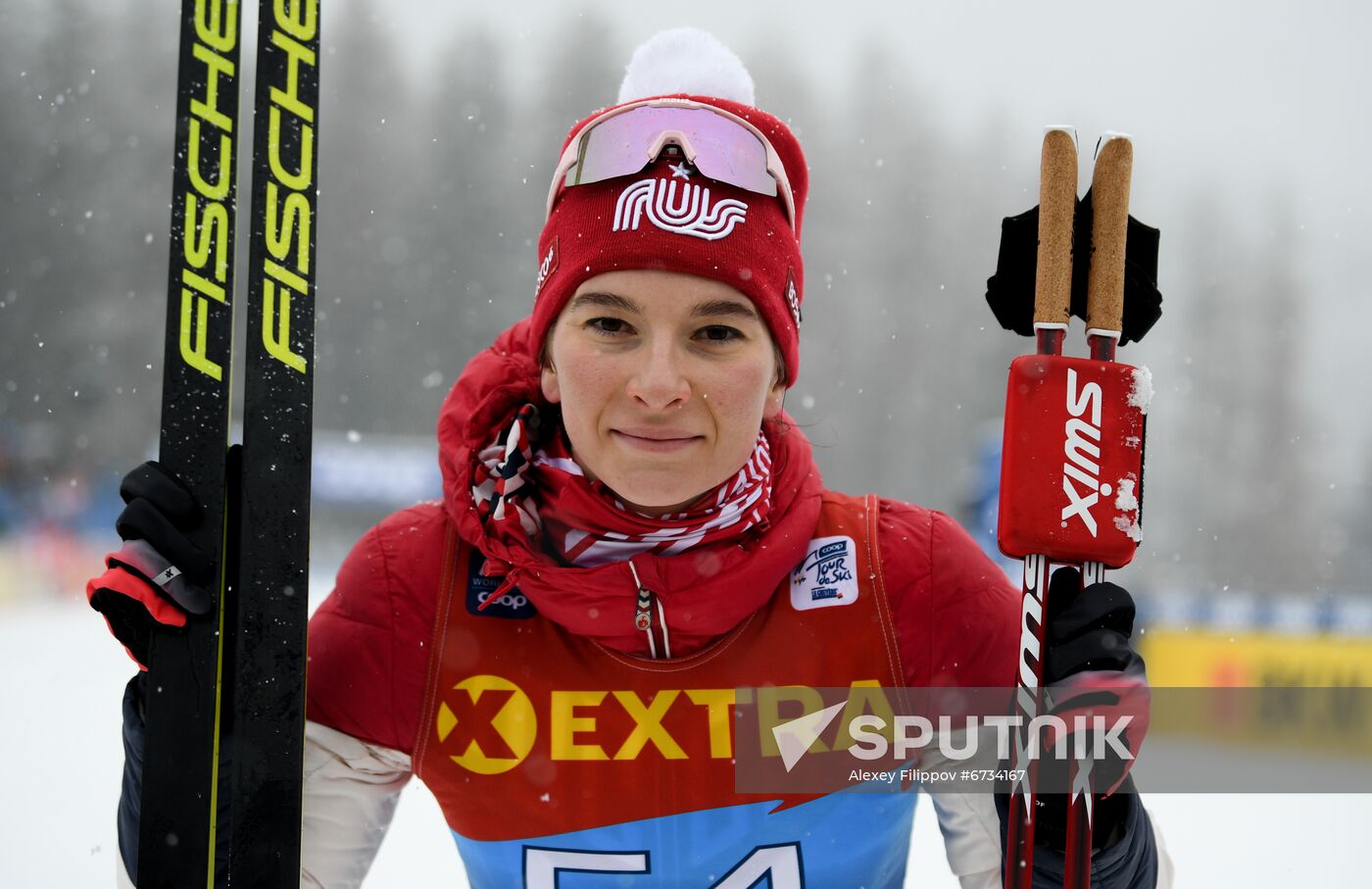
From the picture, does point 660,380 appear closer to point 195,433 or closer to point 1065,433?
point 1065,433

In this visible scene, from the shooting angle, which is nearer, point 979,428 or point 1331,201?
point 979,428

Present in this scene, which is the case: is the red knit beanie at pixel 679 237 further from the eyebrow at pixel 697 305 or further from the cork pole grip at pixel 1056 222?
the cork pole grip at pixel 1056 222

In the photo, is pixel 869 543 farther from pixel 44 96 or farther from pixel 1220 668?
pixel 44 96

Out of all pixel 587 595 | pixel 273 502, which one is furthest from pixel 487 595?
pixel 273 502

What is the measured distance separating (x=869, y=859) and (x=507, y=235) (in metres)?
14.8

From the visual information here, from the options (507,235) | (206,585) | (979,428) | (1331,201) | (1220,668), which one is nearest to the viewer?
(206,585)

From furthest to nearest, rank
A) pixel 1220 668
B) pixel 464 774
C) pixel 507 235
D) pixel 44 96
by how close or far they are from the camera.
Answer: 1. pixel 507 235
2. pixel 44 96
3. pixel 1220 668
4. pixel 464 774

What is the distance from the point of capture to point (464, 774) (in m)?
1.88

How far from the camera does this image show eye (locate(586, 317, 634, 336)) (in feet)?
5.68

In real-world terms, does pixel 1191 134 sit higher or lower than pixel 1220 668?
higher

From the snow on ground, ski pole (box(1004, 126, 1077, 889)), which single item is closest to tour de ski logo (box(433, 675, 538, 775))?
ski pole (box(1004, 126, 1077, 889))

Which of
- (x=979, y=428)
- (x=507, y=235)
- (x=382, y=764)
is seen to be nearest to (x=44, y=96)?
(x=507, y=235)

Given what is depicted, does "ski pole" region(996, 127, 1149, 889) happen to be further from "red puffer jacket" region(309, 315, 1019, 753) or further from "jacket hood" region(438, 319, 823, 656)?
"jacket hood" region(438, 319, 823, 656)

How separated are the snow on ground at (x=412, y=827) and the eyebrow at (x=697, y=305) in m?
2.54
